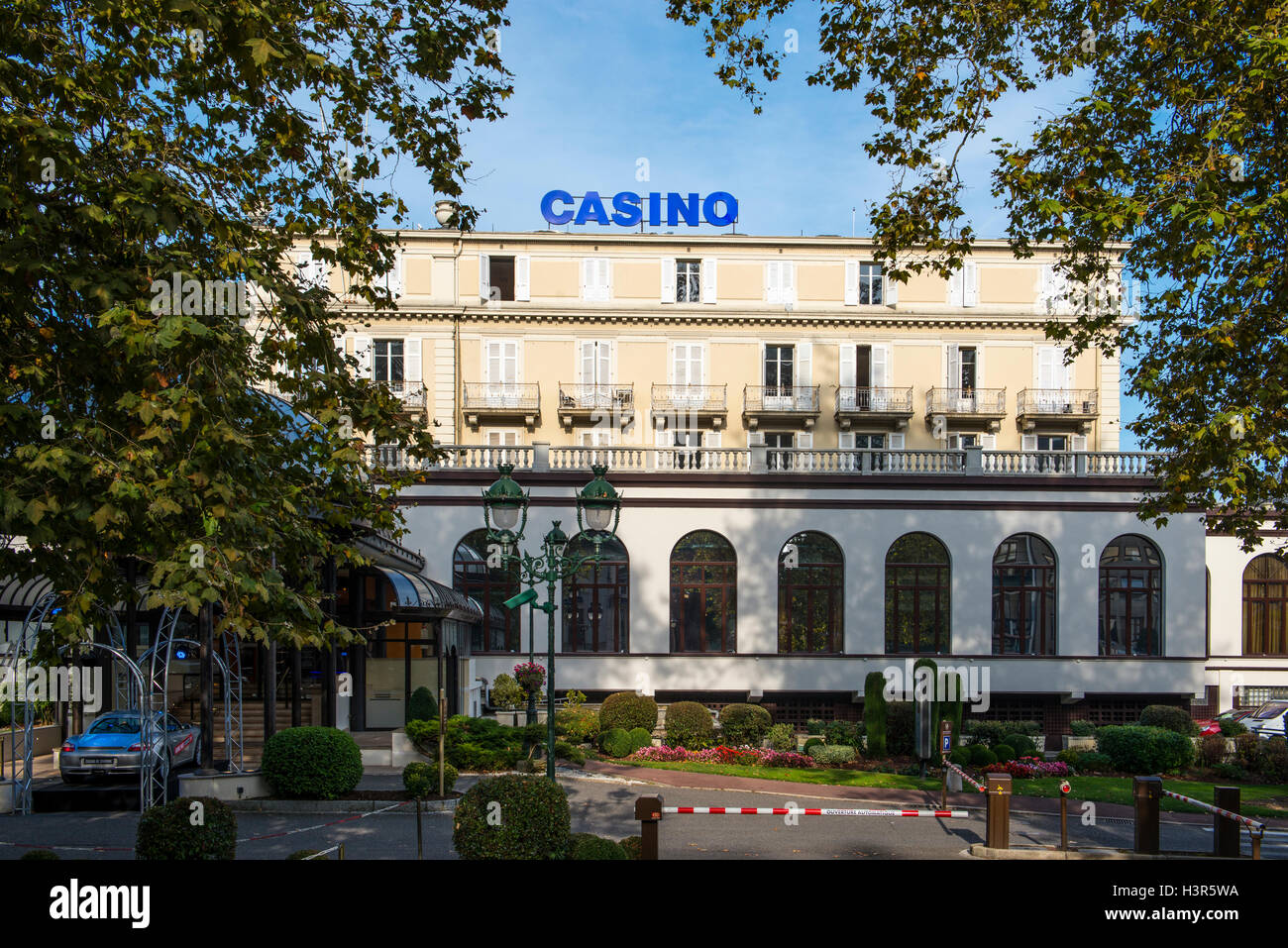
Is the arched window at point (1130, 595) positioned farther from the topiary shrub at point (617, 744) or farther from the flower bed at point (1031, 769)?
the topiary shrub at point (617, 744)

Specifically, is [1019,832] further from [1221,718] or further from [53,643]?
[1221,718]

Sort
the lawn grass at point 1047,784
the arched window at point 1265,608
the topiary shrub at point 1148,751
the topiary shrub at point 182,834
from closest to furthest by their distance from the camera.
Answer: the topiary shrub at point 182,834
the lawn grass at point 1047,784
the topiary shrub at point 1148,751
the arched window at point 1265,608

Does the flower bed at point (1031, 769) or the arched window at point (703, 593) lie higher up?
the arched window at point (703, 593)

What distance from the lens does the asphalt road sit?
14.3 m

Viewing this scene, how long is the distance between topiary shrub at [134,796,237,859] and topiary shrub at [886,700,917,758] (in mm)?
Result: 18886

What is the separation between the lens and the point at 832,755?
2464 centimetres

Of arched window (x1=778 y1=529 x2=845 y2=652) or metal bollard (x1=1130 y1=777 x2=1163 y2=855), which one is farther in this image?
arched window (x1=778 y1=529 x2=845 y2=652)

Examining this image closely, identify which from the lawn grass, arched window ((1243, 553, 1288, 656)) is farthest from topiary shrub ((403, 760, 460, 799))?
arched window ((1243, 553, 1288, 656))

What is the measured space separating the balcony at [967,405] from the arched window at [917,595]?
10.7 meters

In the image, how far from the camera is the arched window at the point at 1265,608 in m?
37.9

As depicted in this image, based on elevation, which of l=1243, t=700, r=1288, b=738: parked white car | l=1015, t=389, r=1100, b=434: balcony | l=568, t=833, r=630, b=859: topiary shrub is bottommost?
l=1243, t=700, r=1288, b=738: parked white car

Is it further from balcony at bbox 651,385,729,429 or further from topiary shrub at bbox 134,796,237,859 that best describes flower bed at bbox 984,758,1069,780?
balcony at bbox 651,385,729,429

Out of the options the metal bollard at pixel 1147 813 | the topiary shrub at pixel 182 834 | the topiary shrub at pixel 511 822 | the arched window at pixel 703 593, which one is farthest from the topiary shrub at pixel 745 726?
the topiary shrub at pixel 182 834

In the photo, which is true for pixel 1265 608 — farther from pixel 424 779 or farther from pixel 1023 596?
pixel 424 779
